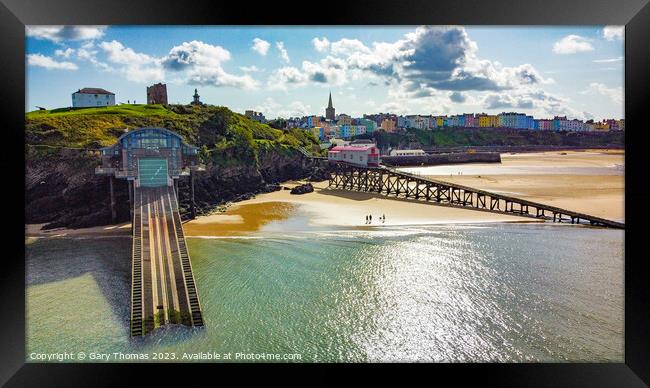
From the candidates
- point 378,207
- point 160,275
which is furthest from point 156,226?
point 378,207

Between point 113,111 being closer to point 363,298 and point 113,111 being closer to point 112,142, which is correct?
point 112,142

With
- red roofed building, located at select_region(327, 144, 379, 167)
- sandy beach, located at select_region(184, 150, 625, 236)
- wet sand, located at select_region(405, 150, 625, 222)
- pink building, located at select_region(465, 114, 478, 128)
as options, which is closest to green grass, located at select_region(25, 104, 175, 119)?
sandy beach, located at select_region(184, 150, 625, 236)

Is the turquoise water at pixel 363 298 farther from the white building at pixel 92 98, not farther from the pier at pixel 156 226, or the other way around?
the white building at pixel 92 98

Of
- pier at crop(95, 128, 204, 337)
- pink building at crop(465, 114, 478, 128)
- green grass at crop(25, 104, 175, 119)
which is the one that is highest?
pink building at crop(465, 114, 478, 128)

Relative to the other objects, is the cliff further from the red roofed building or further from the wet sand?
the wet sand
